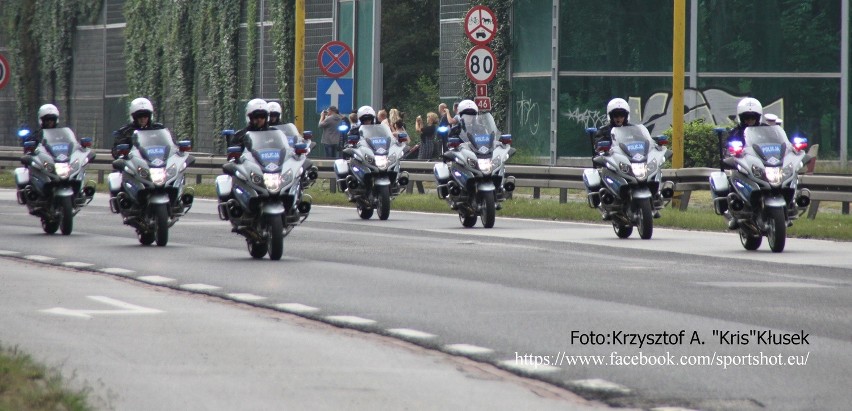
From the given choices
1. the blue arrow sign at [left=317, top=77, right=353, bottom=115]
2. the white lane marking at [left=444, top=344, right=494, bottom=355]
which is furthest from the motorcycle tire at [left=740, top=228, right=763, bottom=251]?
the blue arrow sign at [left=317, top=77, right=353, bottom=115]

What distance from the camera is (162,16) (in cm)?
5328

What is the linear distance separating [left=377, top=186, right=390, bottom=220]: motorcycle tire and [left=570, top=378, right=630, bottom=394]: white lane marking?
680 inches

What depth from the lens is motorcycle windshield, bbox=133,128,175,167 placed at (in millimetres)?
19469

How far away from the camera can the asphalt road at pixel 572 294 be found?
9.01 meters

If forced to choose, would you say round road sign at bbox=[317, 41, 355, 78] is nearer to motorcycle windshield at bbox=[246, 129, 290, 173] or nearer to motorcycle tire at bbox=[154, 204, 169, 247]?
motorcycle tire at bbox=[154, 204, 169, 247]

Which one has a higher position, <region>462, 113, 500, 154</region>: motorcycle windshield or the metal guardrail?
<region>462, 113, 500, 154</region>: motorcycle windshield

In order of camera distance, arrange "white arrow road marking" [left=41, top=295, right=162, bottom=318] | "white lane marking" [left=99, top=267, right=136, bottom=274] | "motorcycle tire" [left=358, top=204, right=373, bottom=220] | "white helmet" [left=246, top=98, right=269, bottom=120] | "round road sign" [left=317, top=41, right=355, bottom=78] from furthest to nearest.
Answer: "round road sign" [left=317, top=41, right=355, bottom=78], "motorcycle tire" [left=358, top=204, right=373, bottom=220], "white helmet" [left=246, top=98, right=269, bottom=120], "white lane marking" [left=99, top=267, right=136, bottom=274], "white arrow road marking" [left=41, top=295, right=162, bottom=318]

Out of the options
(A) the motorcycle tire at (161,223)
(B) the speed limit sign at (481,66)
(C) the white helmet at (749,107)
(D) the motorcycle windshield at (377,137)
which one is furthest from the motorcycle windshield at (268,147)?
(B) the speed limit sign at (481,66)

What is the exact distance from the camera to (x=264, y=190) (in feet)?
57.1

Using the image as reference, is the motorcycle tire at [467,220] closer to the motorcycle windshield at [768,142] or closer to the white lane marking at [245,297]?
the motorcycle windshield at [768,142]

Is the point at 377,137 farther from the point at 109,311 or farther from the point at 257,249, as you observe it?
the point at 109,311

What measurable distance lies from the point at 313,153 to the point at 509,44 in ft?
26.6

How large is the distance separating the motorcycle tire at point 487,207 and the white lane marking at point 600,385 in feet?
48.0

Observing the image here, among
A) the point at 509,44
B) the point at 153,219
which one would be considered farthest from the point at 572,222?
the point at 509,44
